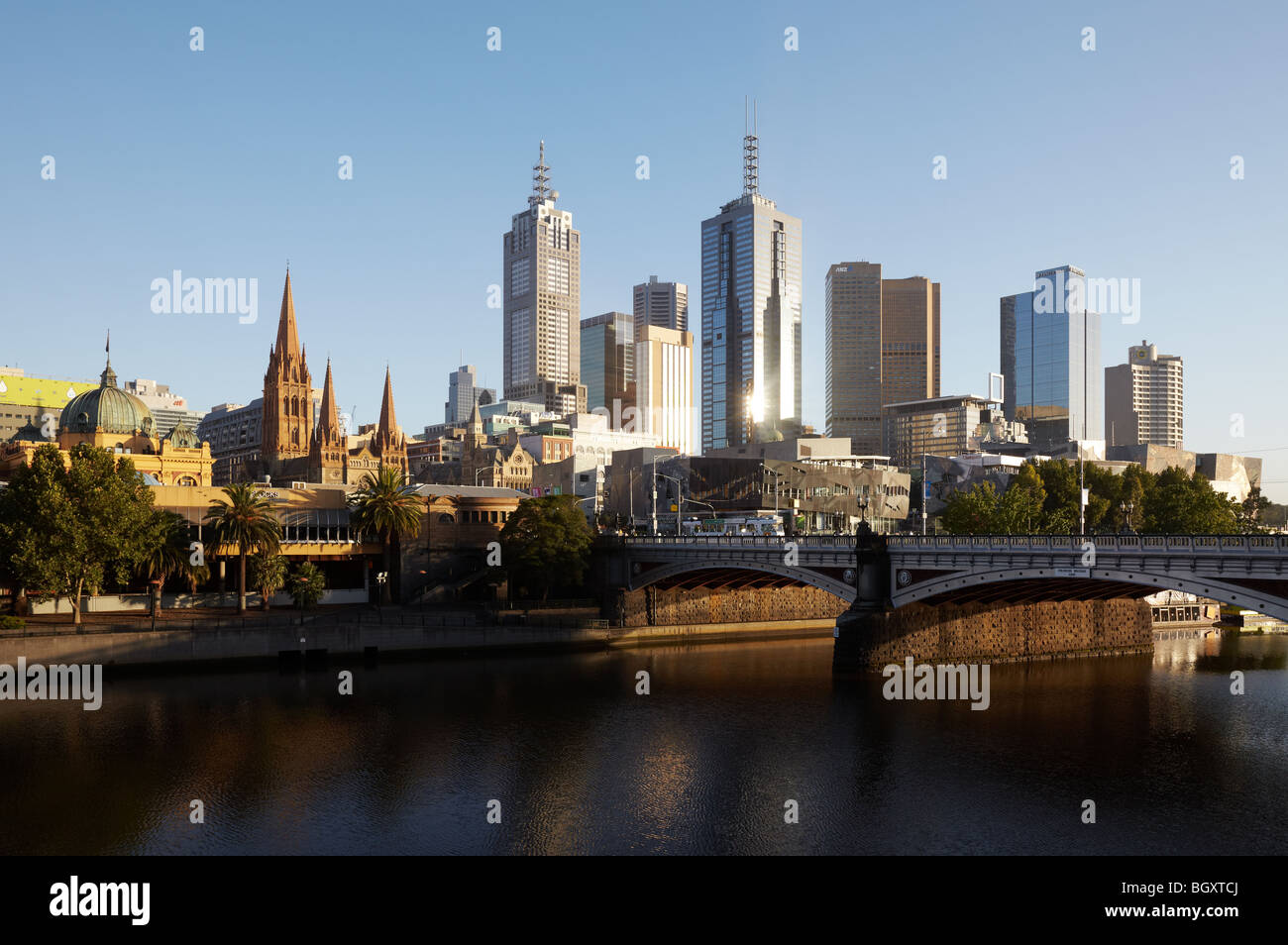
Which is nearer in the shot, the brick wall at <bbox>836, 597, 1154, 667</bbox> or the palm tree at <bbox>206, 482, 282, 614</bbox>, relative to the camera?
the brick wall at <bbox>836, 597, 1154, 667</bbox>

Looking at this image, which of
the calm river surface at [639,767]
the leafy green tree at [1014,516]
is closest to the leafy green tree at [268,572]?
the calm river surface at [639,767]

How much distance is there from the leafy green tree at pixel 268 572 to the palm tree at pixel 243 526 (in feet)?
3.29

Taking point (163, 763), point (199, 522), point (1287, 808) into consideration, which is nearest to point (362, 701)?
point (163, 763)

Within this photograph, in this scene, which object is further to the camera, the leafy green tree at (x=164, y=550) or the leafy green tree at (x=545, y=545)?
the leafy green tree at (x=545, y=545)

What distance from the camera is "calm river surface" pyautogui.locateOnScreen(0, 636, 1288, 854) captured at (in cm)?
3831

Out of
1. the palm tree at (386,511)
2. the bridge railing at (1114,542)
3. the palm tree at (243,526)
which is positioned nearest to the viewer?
the bridge railing at (1114,542)

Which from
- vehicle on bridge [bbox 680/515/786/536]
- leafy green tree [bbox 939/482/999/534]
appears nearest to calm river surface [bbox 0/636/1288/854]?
leafy green tree [bbox 939/482/999/534]

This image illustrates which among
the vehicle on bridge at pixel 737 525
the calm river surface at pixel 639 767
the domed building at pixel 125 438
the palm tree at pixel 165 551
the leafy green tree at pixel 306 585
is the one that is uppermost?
the domed building at pixel 125 438

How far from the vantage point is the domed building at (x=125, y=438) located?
428 feet

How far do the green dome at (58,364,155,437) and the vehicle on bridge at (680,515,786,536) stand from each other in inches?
2896

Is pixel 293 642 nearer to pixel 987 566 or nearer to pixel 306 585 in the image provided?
pixel 306 585

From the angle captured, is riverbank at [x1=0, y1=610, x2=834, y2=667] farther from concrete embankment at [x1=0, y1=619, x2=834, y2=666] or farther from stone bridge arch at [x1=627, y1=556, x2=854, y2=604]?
stone bridge arch at [x1=627, y1=556, x2=854, y2=604]

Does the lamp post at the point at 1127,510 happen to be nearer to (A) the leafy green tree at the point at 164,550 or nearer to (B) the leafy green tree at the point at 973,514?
(B) the leafy green tree at the point at 973,514

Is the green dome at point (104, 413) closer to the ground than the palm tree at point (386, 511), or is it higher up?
higher up
